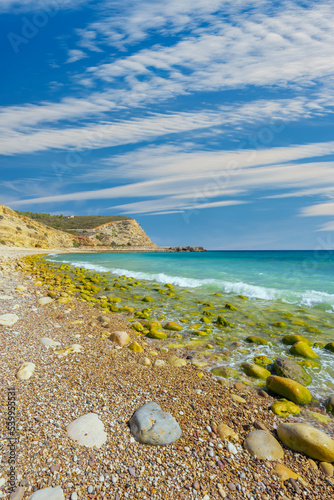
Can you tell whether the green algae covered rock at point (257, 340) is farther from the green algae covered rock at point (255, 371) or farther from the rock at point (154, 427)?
the rock at point (154, 427)

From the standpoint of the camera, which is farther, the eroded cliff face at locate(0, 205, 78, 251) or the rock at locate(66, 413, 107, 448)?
the eroded cliff face at locate(0, 205, 78, 251)

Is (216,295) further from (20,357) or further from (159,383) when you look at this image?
(20,357)

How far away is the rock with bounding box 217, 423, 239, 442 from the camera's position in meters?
3.65

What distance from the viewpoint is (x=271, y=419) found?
4242 millimetres

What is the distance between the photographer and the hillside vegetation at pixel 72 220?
116 m

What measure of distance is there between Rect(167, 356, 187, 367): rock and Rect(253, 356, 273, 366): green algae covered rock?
6.08 feet

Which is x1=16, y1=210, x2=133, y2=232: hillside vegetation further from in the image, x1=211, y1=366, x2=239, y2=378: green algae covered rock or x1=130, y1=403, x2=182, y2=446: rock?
x1=130, y1=403, x2=182, y2=446: rock

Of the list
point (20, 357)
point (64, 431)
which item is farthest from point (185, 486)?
point (20, 357)

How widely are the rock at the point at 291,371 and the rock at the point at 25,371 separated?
17.0ft

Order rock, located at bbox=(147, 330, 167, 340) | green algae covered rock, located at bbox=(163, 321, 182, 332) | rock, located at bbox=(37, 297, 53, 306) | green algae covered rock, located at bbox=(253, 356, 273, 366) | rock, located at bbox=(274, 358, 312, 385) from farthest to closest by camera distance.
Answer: rock, located at bbox=(37, 297, 53, 306) → green algae covered rock, located at bbox=(163, 321, 182, 332) → rock, located at bbox=(147, 330, 167, 340) → green algae covered rock, located at bbox=(253, 356, 273, 366) → rock, located at bbox=(274, 358, 312, 385)

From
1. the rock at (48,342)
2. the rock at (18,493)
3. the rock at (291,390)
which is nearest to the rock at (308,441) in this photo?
the rock at (291,390)

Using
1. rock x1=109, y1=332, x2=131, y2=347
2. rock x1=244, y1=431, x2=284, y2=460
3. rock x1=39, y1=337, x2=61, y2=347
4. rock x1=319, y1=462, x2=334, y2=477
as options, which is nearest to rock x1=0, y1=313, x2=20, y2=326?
rock x1=39, y1=337, x2=61, y2=347

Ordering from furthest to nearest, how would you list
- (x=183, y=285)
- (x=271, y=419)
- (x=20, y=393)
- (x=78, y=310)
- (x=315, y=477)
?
(x=183, y=285) < (x=78, y=310) < (x=271, y=419) < (x=20, y=393) < (x=315, y=477)

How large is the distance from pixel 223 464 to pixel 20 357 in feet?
13.8
